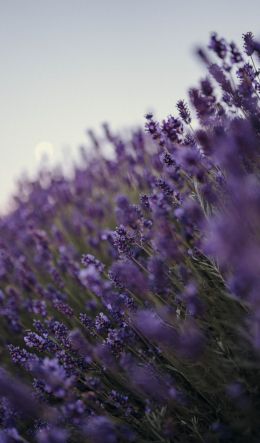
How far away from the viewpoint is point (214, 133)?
2217 millimetres

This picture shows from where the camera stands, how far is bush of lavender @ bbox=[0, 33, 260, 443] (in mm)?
1568

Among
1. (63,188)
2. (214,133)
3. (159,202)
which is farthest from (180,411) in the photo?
(63,188)

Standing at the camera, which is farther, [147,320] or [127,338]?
[127,338]

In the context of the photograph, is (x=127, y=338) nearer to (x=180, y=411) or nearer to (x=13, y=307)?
(x=180, y=411)

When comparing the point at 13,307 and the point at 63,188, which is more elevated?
the point at 63,188

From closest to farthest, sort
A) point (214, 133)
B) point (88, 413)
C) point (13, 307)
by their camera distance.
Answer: point (88, 413) → point (214, 133) → point (13, 307)

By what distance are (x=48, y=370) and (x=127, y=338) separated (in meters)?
0.62

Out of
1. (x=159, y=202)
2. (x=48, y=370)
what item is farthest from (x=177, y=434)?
(x=159, y=202)

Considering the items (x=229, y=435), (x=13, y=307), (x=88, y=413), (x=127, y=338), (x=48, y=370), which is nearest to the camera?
(x=48, y=370)

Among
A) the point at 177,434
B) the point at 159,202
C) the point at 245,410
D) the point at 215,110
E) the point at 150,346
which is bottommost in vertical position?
the point at 177,434

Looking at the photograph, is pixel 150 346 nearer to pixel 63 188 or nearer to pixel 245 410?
pixel 245 410

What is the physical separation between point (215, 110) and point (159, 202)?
33.2 inches

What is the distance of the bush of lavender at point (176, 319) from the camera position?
1.57 meters

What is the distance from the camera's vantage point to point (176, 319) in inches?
74.0
